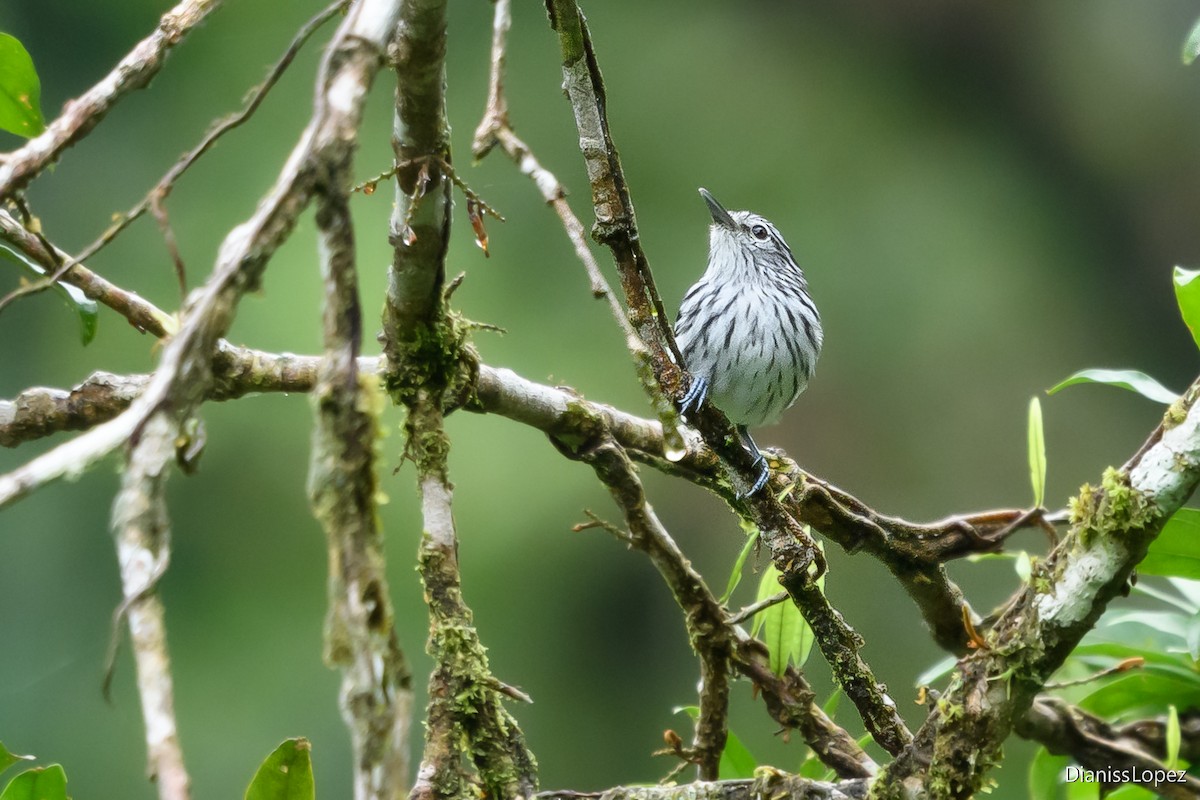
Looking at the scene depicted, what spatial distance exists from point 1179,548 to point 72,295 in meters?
2.16

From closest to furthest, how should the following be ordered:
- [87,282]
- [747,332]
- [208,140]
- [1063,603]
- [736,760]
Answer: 1. [208,140]
2. [1063,603]
3. [87,282]
4. [736,760]
5. [747,332]

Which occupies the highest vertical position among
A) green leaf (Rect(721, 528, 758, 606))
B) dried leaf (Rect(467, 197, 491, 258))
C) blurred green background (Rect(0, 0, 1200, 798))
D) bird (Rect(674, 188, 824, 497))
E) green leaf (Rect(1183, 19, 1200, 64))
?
blurred green background (Rect(0, 0, 1200, 798))

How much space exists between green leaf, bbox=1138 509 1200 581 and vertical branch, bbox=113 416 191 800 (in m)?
1.84

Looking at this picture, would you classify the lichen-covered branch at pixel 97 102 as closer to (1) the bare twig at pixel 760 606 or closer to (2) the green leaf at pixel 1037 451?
(1) the bare twig at pixel 760 606

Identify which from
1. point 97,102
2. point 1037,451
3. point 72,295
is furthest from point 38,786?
point 1037,451

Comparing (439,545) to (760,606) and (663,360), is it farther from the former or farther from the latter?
(760,606)

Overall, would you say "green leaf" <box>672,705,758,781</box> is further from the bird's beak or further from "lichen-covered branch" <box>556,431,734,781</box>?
the bird's beak

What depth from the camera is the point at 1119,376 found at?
7.45 ft

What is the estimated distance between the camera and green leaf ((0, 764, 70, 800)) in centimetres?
197

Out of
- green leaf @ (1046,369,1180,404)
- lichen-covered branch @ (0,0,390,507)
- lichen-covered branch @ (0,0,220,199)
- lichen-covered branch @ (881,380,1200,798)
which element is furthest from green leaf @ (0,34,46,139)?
green leaf @ (1046,369,1180,404)

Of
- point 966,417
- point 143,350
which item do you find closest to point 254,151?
point 143,350

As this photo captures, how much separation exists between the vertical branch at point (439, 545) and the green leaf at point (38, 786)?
615 millimetres

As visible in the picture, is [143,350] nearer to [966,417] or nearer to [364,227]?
[364,227]

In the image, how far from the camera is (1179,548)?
7.36 ft
